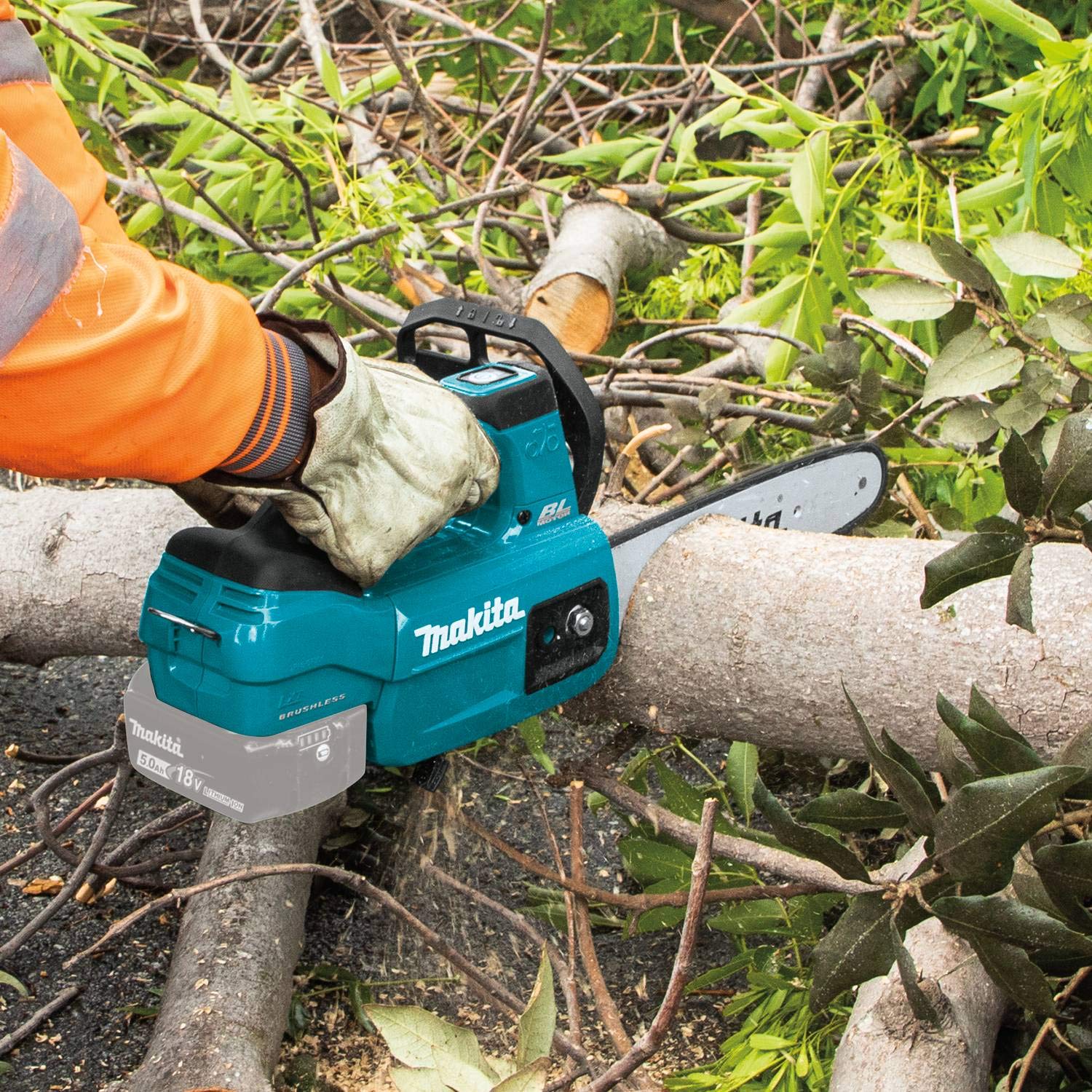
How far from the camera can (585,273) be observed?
2.74 metres

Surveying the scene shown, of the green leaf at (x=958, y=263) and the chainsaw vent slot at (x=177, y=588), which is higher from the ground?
the green leaf at (x=958, y=263)

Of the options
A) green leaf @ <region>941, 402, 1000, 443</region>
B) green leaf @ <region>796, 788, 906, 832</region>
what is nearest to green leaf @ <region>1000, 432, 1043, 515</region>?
green leaf @ <region>796, 788, 906, 832</region>

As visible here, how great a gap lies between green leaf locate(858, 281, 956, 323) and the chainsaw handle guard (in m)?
0.46

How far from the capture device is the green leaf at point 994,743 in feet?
3.92

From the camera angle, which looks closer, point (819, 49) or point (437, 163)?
point (437, 163)

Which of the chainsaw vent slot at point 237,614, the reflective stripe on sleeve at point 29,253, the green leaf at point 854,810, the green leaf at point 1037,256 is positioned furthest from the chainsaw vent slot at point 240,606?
the green leaf at point 1037,256

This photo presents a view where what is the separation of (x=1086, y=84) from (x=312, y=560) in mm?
1501

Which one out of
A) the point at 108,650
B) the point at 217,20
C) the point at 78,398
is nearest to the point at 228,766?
the point at 78,398

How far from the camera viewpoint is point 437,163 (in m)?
3.19

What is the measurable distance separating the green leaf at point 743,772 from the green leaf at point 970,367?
0.60m

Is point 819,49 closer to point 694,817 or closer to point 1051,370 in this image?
point 1051,370

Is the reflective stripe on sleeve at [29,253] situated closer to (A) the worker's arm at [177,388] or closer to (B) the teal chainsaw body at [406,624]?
(A) the worker's arm at [177,388]

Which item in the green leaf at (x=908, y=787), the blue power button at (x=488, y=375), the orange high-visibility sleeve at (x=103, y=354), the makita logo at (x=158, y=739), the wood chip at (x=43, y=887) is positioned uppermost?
the orange high-visibility sleeve at (x=103, y=354)

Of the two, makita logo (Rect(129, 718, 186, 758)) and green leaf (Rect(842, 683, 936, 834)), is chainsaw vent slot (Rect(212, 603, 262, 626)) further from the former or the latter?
green leaf (Rect(842, 683, 936, 834))
